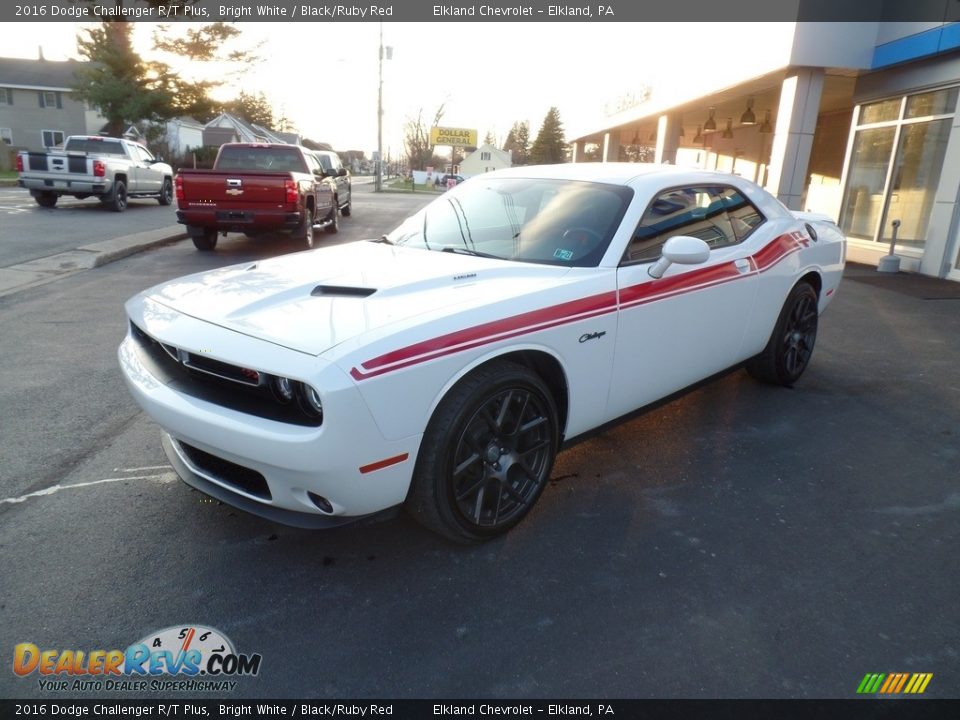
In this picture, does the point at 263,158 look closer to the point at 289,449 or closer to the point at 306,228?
the point at 306,228

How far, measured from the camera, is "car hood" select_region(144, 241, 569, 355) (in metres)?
2.49

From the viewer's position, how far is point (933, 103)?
11.0m

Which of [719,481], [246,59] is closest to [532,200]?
[719,481]

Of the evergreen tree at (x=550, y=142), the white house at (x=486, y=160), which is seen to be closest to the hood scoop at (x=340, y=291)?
the white house at (x=486, y=160)

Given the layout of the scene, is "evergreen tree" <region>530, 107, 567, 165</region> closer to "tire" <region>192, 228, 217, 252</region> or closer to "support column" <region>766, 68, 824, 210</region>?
"support column" <region>766, 68, 824, 210</region>

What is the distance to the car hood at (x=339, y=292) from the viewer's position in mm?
2488

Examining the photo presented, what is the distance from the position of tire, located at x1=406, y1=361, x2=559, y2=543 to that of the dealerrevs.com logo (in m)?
0.83

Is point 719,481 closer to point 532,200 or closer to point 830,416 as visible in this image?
point 830,416

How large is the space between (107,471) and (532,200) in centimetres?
270

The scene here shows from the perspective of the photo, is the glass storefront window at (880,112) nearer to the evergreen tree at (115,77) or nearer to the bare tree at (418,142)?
the evergreen tree at (115,77)

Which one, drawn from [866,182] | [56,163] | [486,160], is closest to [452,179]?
[486,160]

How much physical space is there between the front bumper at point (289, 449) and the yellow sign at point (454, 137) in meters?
71.8

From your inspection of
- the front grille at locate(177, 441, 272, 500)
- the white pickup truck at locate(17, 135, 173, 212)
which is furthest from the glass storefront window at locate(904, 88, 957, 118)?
the white pickup truck at locate(17, 135, 173, 212)

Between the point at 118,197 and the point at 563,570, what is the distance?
17.0 meters
